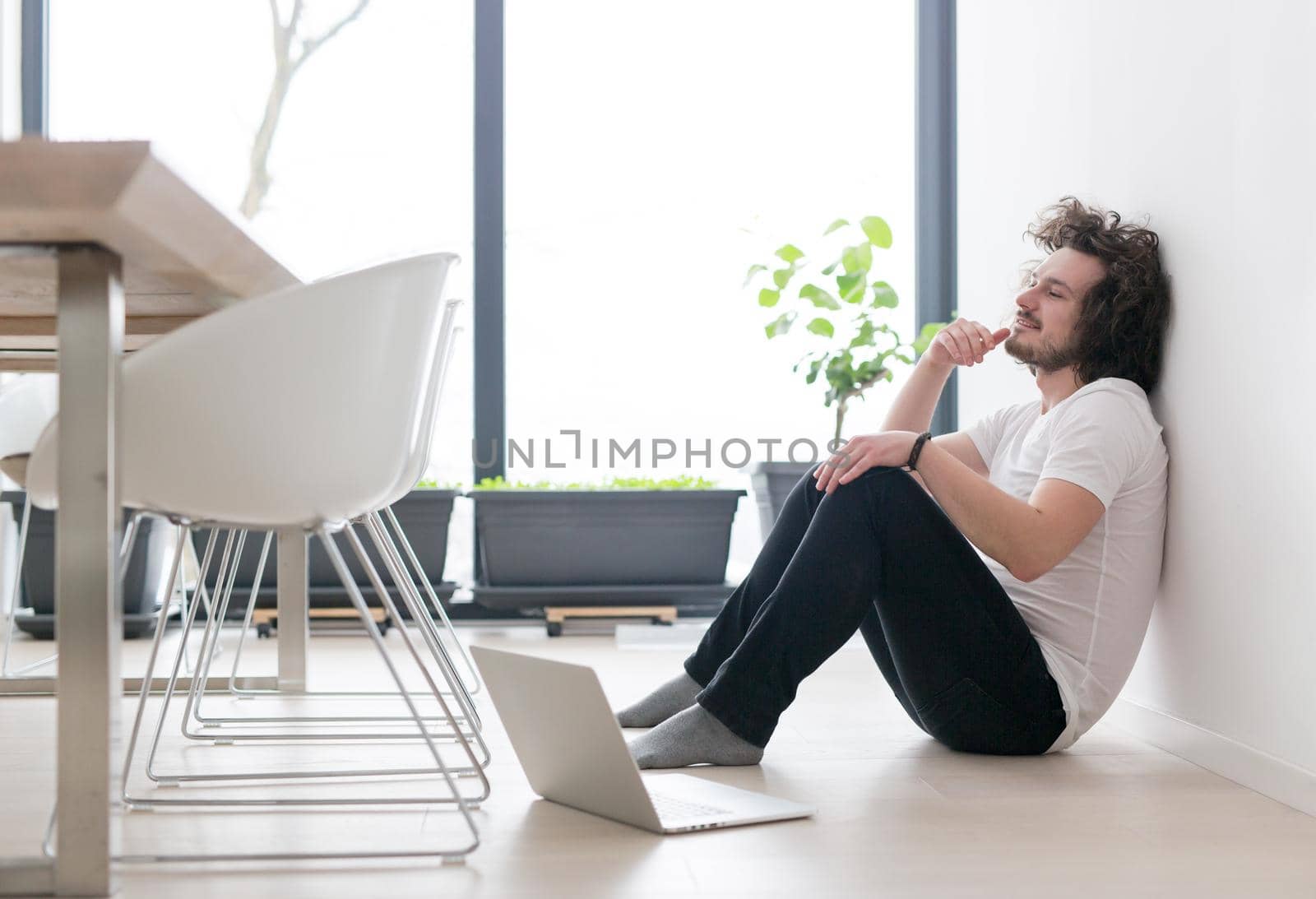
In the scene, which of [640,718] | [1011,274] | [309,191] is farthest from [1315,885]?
[309,191]

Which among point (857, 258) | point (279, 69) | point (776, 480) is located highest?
point (279, 69)

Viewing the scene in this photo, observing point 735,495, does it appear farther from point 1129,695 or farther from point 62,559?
point 62,559

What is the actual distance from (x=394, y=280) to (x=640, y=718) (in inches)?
37.3

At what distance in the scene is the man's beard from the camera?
6.65 ft

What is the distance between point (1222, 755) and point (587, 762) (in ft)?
3.20

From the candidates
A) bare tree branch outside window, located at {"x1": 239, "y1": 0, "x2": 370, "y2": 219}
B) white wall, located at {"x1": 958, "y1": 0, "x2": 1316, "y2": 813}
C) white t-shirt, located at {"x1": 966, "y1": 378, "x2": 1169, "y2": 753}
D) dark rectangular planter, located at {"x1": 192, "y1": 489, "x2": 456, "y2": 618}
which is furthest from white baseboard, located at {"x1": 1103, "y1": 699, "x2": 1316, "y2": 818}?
bare tree branch outside window, located at {"x1": 239, "y1": 0, "x2": 370, "y2": 219}

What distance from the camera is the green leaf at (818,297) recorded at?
369 centimetres

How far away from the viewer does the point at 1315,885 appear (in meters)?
1.32

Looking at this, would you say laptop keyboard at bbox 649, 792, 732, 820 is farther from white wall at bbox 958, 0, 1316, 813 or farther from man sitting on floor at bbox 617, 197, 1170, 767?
white wall at bbox 958, 0, 1316, 813

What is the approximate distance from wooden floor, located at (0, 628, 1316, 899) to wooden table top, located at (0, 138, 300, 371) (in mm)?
677

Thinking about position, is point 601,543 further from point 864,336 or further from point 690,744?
point 690,744

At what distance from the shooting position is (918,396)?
7.54 feet

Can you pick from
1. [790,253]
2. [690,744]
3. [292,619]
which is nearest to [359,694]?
[292,619]

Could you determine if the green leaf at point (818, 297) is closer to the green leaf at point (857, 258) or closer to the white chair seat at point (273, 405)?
the green leaf at point (857, 258)
